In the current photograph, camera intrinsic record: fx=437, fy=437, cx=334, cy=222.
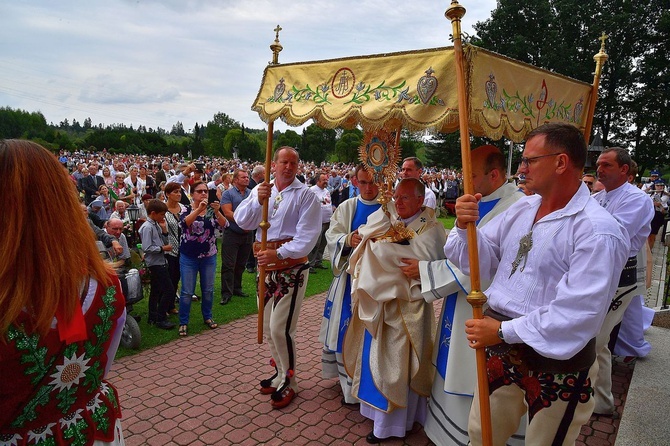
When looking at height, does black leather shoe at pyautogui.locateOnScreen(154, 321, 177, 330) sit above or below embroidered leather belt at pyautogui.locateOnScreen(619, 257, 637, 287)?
below

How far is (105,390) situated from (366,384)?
7.44 ft

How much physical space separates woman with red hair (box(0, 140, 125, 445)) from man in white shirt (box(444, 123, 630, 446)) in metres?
1.77

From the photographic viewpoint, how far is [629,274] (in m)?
4.04

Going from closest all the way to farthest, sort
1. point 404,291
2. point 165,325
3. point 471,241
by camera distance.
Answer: point 471,241
point 404,291
point 165,325

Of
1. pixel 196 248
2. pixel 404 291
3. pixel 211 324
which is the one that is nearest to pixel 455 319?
pixel 404 291

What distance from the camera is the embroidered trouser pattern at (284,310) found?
405 centimetres

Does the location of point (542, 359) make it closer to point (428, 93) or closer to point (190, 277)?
point (428, 93)

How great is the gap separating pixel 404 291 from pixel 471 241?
3.89 ft

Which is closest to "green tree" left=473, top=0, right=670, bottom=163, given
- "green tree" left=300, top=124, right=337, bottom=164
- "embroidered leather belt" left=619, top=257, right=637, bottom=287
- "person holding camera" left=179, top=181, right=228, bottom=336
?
Result: "green tree" left=300, top=124, right=337, bottom=164

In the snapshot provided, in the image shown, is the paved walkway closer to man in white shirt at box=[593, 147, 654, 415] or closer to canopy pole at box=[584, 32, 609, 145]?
man in white shirt at box=[593, 147, 654, 415]

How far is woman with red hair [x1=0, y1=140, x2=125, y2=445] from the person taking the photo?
1.38 m

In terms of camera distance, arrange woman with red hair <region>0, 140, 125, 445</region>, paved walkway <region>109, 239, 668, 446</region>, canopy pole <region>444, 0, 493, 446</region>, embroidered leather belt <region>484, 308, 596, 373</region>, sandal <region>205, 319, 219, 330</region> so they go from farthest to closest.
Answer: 1. sandal <region>205, 319, 219, 330</region>
2. paved walkway <region>109, 239, 668, 446</region>
3. canopy pole <region>444, 0, 493, 446</region>
4. embroidered leather belt <region>484, 308, 596, 373</region>
5. woman with red hair <region>0, 140, 125, 445</region>

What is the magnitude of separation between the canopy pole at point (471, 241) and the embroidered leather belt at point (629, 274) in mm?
2386

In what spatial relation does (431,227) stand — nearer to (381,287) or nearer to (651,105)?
(381,287)
